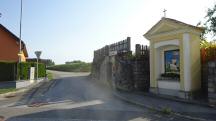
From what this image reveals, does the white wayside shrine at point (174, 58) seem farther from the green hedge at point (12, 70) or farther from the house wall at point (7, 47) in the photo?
the house wall at point (7, 47)

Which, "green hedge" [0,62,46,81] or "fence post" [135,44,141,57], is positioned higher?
"fence post" [135,44,141,57]

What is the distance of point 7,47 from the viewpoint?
111 feet

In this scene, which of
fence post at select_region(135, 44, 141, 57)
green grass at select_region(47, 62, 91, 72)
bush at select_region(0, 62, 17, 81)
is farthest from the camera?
green grass at select_region(47, 62, 91, 72)

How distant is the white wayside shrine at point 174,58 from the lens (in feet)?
48.9

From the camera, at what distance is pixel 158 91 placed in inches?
672

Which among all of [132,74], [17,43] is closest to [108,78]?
[132,74]

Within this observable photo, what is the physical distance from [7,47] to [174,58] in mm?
23053

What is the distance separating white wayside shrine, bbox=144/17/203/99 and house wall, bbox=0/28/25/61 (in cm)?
2074

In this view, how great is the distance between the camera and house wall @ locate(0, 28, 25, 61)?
33.2 m

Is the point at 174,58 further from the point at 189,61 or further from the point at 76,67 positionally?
the point at 76,67

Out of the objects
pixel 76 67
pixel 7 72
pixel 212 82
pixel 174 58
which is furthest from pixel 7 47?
pixel 212 82

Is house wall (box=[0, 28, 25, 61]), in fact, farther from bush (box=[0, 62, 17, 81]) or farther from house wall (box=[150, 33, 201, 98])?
house wall (box=[150, 33, 201, 98])

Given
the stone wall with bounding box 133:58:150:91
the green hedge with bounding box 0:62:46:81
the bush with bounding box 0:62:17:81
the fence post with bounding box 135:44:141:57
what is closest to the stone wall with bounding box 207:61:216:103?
the stone wall with bounding box 133:58:150:91

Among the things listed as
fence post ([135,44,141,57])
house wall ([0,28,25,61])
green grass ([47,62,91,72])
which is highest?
house wall ([0,28,25,61])
